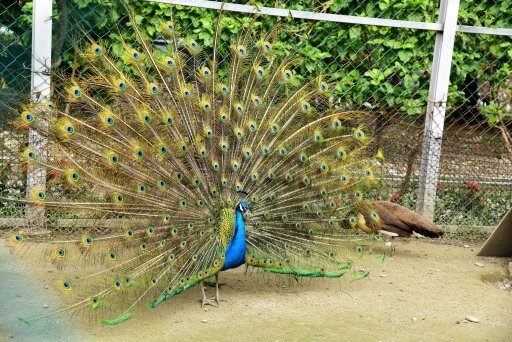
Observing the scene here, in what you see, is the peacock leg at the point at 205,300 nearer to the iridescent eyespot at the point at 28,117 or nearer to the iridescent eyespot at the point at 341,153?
the iridescent eyespot at the point at 341,153

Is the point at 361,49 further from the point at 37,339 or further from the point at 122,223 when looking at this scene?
the point at 37,339

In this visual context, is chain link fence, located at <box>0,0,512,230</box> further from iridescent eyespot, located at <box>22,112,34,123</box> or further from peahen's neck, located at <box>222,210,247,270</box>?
peahen's neck, located at <box>222,210,247,270</box>

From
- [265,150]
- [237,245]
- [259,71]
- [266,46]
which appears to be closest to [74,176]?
[237,245]

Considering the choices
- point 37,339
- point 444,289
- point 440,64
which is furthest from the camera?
point 440,64

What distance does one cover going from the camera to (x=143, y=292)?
13.9ft

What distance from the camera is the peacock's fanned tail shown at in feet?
14.0

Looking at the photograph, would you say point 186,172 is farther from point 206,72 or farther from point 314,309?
point 314,309

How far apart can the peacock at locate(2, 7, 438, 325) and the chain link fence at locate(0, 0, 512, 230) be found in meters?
1.38

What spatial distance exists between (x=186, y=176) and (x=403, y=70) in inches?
124

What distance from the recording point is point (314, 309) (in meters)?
4.70

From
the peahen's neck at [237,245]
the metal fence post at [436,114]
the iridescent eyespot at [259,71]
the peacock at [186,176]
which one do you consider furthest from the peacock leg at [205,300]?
the metal fence post at [436,114]

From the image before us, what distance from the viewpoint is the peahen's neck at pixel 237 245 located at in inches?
175

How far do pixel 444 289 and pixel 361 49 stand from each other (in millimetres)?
2548

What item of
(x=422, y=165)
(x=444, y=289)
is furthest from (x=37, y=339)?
(x=422, y=165)
